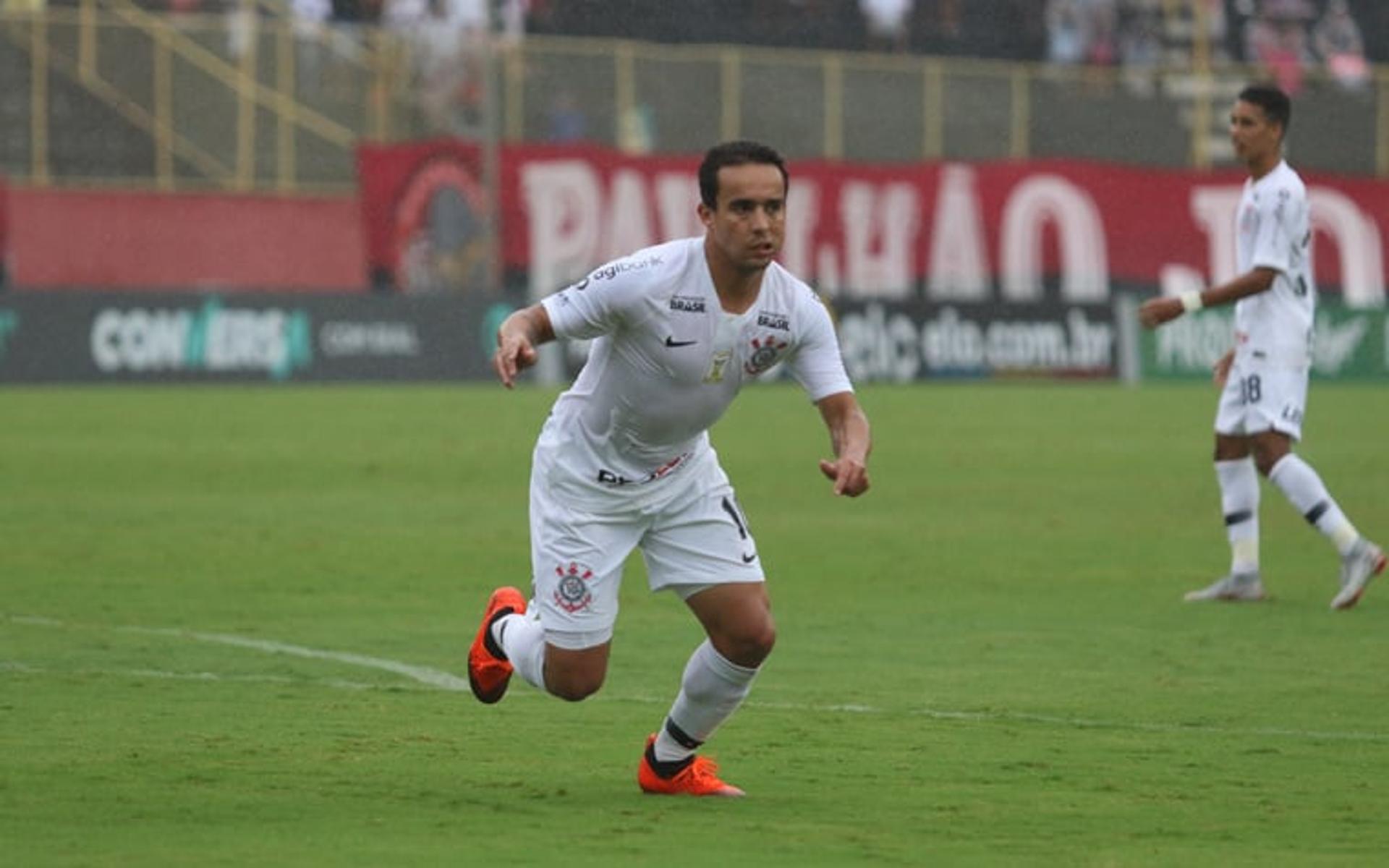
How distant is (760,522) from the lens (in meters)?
19.0

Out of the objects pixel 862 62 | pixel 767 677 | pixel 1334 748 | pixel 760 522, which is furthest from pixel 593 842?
pixel 862 62

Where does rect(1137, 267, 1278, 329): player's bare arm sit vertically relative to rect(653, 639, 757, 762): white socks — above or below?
above

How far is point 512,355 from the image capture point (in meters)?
7.95

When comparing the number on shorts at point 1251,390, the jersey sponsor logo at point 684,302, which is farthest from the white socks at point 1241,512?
the jersey sponsor logo at point 684,302

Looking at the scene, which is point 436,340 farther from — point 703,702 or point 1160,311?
point 703,702

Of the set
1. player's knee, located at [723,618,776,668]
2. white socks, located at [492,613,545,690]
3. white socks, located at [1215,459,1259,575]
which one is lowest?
white socks, located at [1215,459,1259,575]

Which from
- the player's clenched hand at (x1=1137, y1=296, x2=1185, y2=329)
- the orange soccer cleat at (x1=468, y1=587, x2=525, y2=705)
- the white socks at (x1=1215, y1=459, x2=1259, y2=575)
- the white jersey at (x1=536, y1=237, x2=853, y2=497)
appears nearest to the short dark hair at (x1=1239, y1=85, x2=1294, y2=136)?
the player's clenched hand at (x1=1137, y1=296, x2=1185, y2=329)

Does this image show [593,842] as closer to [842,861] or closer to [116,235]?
[842,861]

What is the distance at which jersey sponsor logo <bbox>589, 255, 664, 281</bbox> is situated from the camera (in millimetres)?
8430

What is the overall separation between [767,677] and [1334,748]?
278 cm

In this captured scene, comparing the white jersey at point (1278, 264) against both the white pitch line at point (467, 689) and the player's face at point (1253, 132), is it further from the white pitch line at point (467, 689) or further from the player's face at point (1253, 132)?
the white pitch line at point (467, 689)

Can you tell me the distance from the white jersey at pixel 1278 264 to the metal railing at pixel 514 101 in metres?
22.3

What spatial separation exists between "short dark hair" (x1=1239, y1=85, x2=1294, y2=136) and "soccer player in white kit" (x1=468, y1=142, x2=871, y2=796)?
6.05 meters

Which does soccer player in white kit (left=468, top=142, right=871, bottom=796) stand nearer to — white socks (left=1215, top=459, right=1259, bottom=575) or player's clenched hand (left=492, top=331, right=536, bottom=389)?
player's clenched hand (left=492, top=331, right=536, bottom=389)
